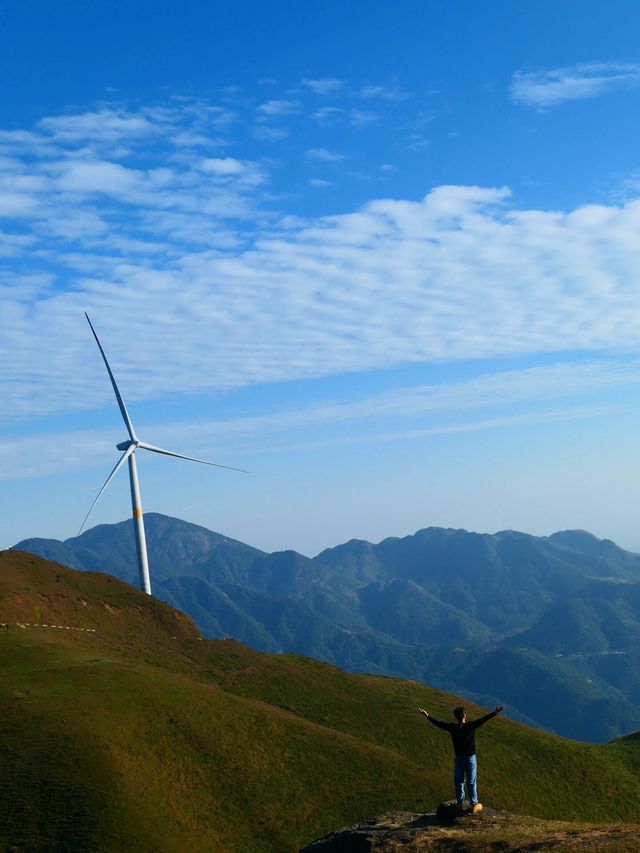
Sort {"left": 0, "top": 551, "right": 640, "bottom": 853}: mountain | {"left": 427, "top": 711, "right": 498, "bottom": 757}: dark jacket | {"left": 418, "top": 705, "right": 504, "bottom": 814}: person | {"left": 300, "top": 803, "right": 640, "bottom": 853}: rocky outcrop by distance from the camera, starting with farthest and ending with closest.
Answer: {"left": 0, "top": 551, "right": 640, "bottom": 853}: mountain
{"left": 427, "top": 711, "right": 498, "bottom": 757}: dark jacket
{"left": 418, "top": 705, "right": 504, "bottom": 814}: person
{"left": 300, "top": 803, "right": 640, "bottom": 853}: rocky outcrop

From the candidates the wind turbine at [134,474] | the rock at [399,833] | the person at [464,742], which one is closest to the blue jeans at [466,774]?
the person at [464,742]

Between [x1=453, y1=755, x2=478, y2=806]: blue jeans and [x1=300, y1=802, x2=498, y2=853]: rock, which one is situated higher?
[x1=453, y1=755, x2=478, y2=806]: blue jeans

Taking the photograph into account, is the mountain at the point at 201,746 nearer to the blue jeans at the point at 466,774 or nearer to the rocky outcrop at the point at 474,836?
the rocky outcrop at the point at 474,836

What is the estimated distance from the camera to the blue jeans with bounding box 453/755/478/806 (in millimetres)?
34416

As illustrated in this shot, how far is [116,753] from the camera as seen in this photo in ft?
241

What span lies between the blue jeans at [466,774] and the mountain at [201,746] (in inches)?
130

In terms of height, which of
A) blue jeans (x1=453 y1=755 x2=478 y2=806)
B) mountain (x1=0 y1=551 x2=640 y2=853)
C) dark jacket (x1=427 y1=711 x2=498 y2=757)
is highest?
dark jacket (x1=427 y1=711 x2=498 y2=757)

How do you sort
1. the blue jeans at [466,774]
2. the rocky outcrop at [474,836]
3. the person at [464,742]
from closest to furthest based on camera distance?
the rocky outcrop at [474,836] → the person at [464,742] → the blue jeans at [466,774]

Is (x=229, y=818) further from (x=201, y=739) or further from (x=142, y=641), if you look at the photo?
(x=142, y=641)

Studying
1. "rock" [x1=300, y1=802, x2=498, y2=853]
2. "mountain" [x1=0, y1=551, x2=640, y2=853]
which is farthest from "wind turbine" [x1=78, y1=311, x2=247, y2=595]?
"rock" [x1=300, y1=802, x2=498, y2=853]

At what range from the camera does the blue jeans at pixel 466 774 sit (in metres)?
34.4

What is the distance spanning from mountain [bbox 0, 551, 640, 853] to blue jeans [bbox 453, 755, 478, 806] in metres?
3.29

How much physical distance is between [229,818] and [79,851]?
15940mm

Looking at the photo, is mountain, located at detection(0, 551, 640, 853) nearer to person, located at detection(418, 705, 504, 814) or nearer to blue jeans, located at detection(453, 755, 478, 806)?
blue jeans, located at detection(453, 755, 478, 806)
